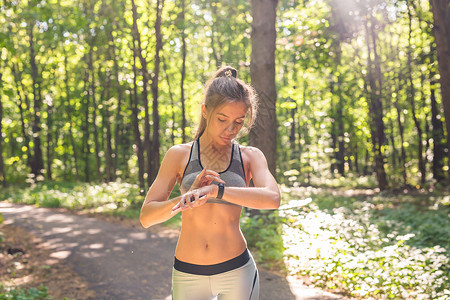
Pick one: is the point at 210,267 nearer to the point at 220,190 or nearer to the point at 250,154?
the point at 220,190

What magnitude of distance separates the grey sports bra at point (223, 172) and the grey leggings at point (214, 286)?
379 mm

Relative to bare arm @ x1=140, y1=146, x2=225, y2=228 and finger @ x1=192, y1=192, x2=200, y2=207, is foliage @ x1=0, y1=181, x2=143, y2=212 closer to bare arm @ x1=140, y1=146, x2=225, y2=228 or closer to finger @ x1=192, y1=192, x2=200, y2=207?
bare arm @ x1=140, y1=146, x2=225, y2=228

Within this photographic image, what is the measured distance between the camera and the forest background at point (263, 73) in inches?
445

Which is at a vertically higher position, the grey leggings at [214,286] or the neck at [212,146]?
the neck at [212,146]

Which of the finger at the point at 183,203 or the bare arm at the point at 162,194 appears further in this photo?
the bare arm at the point at 162,194

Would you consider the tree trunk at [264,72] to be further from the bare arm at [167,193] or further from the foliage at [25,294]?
the bare arm at [167,193]

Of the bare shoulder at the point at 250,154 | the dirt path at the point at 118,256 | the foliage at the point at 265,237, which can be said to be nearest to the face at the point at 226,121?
the bare shoulder at the point at 250,154

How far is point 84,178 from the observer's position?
1464 inches

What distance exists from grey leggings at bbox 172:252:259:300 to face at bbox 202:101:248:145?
69 centimetres

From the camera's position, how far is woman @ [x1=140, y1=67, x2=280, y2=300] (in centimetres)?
219

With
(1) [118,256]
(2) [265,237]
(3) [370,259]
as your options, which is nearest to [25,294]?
(1) [118,256]

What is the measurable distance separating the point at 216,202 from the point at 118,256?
7.15m

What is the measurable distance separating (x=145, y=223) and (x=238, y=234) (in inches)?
19.7

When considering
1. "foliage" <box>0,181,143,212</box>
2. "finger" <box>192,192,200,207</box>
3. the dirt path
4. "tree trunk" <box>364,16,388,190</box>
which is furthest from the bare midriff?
"tree trunk" <box>364,16,388,190</box>
